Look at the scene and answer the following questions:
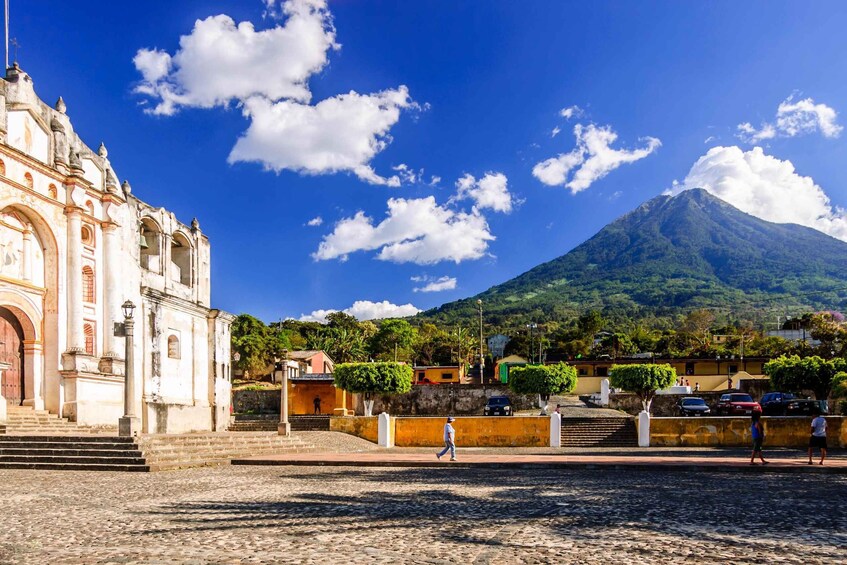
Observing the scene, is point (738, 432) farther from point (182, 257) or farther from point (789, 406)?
point (182, 257)

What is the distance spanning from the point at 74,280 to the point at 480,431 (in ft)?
48.6

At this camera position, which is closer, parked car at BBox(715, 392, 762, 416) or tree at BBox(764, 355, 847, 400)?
parked car at BBox(715, 392, 762, 416)

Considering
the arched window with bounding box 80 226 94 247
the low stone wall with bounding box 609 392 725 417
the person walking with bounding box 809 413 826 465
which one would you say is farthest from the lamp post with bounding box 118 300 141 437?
the low stone wall with bounding box 609 392 725 417

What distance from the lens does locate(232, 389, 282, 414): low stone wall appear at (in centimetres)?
4603

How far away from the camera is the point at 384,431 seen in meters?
26.7

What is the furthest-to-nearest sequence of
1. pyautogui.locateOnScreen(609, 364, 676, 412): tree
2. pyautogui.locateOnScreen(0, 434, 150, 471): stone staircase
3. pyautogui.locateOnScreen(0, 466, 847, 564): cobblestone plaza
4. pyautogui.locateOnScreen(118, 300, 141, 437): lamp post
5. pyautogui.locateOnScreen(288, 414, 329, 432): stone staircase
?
pyautogui.locateOnScreen(609, 364, 676, 412): tree
pyautogui.locateOnScreen(288, 414, 329, 432): stone staircase
pyautogui.locateOnScreen(118, 300, 141, 437): lamp post
pyautogui.locateOnScreen(0, 434, 150, 471): stone staircase
pyautogui.locateOnScreen(0, 466, 847, 564): cobblestone plaza

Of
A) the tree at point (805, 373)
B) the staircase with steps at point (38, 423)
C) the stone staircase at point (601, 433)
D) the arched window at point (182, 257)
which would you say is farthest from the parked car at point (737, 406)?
the staircase with steps at point (38, 423)

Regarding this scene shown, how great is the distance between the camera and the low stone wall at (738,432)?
23.5m

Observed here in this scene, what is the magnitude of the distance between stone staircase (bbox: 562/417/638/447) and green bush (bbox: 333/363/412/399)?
1195 centimetres

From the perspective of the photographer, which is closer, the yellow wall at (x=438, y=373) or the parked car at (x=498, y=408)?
the parked car at (x=498, y=408)

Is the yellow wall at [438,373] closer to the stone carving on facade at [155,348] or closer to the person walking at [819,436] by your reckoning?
the stone carving on facade at [155,348]

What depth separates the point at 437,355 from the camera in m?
89.9

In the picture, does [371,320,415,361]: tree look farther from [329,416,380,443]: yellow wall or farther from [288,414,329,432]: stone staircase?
[329,416,380,443]: yellow wall

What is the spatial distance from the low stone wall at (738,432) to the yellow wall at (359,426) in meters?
10.4
